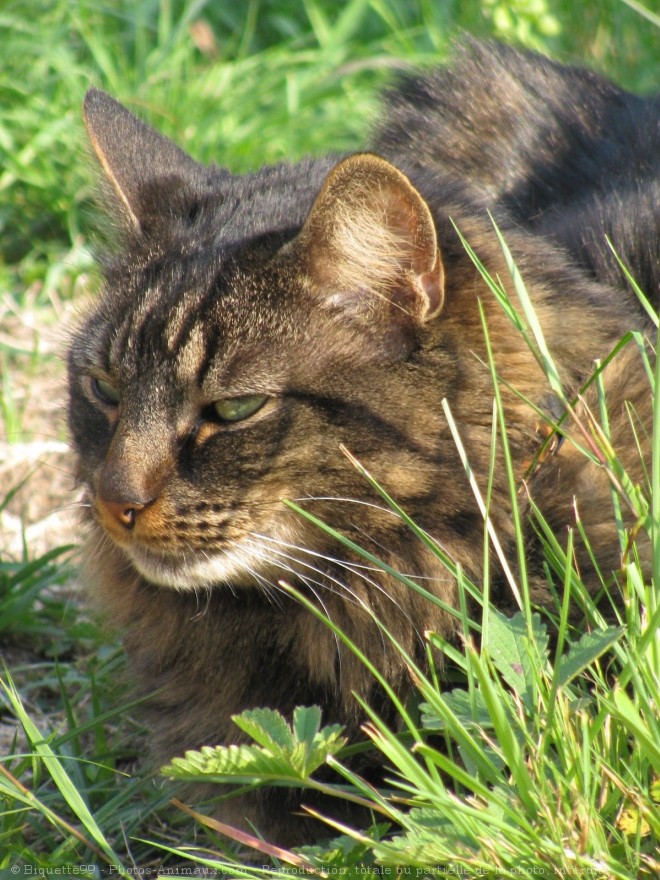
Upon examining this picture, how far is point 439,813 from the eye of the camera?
1.37 m

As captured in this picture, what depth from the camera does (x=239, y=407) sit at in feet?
5.62

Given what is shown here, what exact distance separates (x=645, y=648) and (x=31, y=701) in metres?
1.48

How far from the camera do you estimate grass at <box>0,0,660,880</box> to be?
1.32 meters

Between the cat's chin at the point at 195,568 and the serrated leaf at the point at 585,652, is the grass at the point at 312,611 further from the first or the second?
the cat's chin at the point at 195,568

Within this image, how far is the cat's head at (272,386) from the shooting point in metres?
1.67

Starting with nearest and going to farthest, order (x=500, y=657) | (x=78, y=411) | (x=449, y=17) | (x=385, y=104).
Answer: (x=500, y=657) < (x=78, y=411) < (x=385, y=104) < (x=449, y=17)

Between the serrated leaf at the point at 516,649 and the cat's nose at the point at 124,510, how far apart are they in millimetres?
571

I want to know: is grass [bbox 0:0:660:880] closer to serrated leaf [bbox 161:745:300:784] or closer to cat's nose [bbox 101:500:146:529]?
serrated leaf [bbox 161:745:300:784]

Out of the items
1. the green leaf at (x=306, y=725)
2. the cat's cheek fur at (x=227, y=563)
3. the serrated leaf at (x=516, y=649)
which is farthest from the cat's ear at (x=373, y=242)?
the green leaf at (x=306, y=725)

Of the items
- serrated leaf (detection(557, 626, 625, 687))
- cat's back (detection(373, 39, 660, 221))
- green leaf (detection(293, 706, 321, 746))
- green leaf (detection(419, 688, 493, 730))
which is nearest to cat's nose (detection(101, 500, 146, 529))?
green leaf (detection(293, 706, 321, 746))

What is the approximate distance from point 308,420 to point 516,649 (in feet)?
1.56

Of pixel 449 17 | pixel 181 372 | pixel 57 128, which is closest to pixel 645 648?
pixel 181 372

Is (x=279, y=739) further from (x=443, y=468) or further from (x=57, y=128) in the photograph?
(x=57, y=128)

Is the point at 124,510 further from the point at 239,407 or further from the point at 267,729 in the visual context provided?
the point at 267,729
